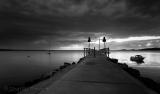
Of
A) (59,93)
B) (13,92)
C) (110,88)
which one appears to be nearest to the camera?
(59,93)

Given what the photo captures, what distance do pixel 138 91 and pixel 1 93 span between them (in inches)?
620

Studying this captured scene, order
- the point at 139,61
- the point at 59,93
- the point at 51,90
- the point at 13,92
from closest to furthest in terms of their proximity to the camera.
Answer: the point at 59,93 < the point at 51,90 < the point at 13,92 < the point at 139,61

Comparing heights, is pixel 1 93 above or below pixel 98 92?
below

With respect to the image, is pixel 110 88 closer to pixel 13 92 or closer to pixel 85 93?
pixel 85 93

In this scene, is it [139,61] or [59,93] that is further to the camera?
[139,61]

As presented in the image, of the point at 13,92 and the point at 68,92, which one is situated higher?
the point at 68,92

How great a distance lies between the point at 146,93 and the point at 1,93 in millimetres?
16046

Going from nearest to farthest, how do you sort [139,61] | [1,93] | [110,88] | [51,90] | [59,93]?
[59,93] → [51,90] → [110,88] → [1,93] → [139,61]

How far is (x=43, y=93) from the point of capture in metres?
4.24

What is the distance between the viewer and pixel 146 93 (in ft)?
14.5

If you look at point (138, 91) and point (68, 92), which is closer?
point (68, 92)

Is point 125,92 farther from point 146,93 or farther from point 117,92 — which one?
point 146,93

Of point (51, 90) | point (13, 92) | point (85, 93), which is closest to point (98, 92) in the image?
point (85, 93)

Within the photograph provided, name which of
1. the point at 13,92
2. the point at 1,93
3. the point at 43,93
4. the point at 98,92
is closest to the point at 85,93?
the point at 98,92
